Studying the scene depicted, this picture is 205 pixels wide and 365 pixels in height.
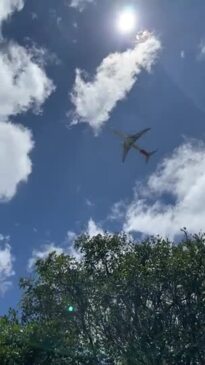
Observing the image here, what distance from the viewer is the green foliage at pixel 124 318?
119ft

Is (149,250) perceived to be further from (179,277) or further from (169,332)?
(169,332)

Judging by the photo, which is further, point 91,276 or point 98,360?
point 91,276

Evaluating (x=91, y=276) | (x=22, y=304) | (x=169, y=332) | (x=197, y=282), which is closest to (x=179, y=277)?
(x=197, y=282)

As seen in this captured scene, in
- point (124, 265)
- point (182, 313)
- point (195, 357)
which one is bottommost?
point (195, 357)

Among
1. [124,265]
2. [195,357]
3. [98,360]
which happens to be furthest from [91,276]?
[195,357]

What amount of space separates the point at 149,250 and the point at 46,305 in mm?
8839

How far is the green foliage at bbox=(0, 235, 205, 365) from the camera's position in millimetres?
36219

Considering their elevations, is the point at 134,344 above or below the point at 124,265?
below

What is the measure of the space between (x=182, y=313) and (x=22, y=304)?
13260mm

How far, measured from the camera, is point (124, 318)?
36.8 metres

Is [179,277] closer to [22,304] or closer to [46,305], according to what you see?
[46,305]

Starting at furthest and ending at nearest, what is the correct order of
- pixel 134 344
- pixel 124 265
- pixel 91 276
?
pixel 91 276 < pixel 124 265 < pixel 134 344

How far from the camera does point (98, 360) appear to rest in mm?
38000

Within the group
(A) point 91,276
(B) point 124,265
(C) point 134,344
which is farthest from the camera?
(A) point 91,276
